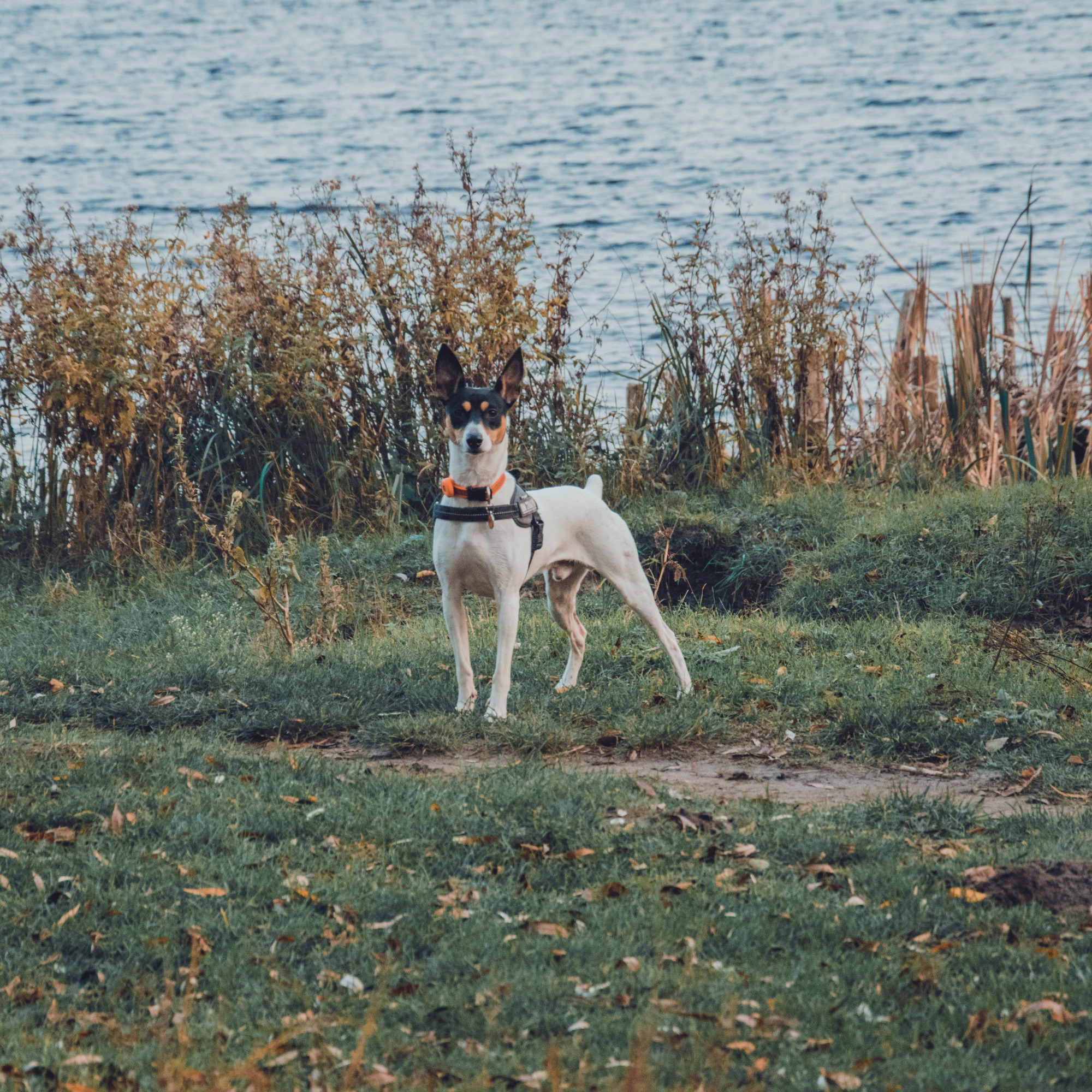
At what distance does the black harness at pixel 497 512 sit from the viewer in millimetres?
5449

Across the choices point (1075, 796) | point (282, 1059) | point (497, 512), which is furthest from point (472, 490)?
point (282, 1059)

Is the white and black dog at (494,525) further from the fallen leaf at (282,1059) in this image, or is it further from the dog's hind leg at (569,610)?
the fallen leaf at (282,1059)

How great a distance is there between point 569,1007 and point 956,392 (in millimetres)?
8493

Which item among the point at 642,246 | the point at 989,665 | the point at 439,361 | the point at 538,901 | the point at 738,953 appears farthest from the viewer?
the point at 642,246

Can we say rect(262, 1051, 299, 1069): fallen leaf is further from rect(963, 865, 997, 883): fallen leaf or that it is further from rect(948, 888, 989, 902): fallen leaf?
rect(963, 865, 997, 883): fallen leaf

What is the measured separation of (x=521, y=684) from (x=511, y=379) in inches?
67.8

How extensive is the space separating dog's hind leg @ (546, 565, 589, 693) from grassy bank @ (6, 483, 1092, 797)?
13 centimetres

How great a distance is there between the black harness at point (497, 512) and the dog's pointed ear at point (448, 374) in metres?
0.47

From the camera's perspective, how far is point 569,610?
20.6 ft

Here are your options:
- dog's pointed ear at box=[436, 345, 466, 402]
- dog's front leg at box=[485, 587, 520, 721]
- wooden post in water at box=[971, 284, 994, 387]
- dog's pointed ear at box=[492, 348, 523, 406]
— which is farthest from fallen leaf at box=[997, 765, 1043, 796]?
wooden post in water at box=[971, 284, 994, 387]

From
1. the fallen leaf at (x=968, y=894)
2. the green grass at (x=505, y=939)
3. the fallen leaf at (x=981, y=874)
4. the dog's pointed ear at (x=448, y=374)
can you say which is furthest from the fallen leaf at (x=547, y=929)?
the dog's pointed ear at (x=448, y=374)

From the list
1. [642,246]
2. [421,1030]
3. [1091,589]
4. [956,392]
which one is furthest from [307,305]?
[421,1030]

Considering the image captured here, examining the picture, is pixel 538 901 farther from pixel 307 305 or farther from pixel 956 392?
pixel 956 392

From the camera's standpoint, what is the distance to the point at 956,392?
10266 millimetres
